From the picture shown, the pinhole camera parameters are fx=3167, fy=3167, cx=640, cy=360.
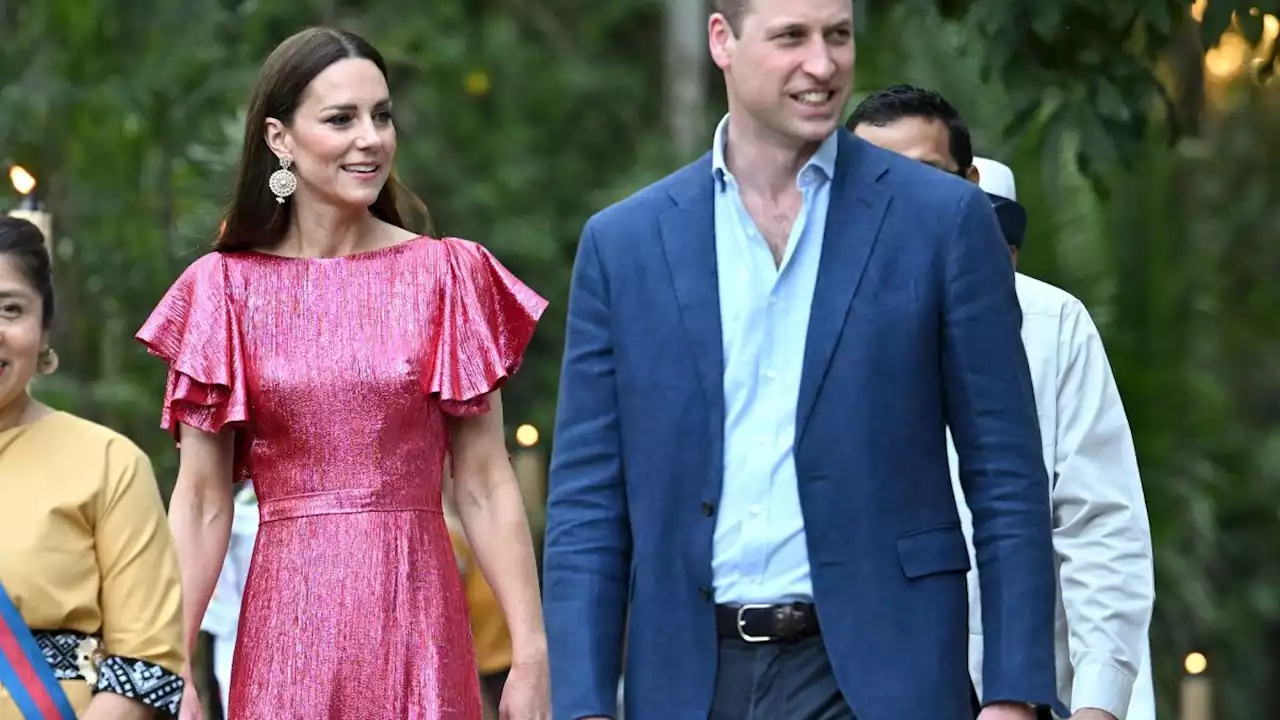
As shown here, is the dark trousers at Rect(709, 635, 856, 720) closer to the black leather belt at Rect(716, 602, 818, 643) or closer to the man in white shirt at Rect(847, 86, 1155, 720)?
the black leather belt at Rect(716, 602, 818, 643)

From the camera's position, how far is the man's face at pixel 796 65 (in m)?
6.05

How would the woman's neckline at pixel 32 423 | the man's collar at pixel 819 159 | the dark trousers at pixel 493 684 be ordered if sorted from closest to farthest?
the man's collar at pixel 819 159
the woman's neckline at pixel 32 423
the dark trousers at pixel 493 684

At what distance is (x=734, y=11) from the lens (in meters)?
6.20

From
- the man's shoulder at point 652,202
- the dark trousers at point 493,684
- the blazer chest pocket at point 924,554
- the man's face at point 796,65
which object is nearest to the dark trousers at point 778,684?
the blazer chest pocket at point 924,554

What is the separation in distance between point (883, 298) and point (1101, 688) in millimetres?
1290

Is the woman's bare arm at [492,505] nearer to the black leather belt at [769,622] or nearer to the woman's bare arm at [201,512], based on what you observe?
the woman's bare arm at [201,512]

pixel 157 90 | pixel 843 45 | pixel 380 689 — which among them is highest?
pixel 157 90

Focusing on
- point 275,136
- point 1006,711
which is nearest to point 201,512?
point 275,136

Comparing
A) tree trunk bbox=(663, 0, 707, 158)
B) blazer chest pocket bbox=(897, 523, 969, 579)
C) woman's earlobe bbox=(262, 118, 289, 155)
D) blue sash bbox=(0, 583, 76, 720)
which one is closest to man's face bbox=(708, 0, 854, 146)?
blazer chest pocket bbox=(897, 523, 969, 579)

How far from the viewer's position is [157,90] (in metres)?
15.5

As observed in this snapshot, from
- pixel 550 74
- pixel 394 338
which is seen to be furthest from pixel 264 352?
pixel 550 74

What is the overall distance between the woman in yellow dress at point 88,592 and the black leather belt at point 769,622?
1.16 m

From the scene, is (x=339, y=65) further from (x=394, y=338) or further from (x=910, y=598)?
(x=910, y=598)

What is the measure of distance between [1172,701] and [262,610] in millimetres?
9665
